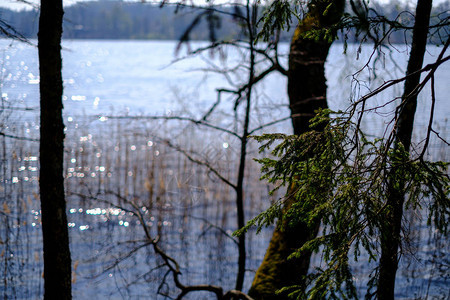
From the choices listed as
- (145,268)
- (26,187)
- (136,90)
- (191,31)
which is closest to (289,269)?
(191,31)

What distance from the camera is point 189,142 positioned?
35.8 feet

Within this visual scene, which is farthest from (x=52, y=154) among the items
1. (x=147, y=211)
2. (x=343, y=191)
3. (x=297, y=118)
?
(x=147, y=211)

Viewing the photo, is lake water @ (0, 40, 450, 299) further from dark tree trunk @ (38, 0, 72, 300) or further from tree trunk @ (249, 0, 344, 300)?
dark tree trunk @ (38, 0, 72, 300)

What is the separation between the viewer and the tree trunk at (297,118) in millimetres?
5426

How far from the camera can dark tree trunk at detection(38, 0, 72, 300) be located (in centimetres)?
396

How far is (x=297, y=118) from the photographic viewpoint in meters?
5.70

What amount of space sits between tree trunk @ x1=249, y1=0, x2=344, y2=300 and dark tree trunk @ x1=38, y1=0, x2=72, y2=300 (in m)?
2.26

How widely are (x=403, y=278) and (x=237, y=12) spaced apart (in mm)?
5031

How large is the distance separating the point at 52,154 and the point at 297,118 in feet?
9.38

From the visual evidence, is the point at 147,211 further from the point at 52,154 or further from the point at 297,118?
the point at 52,154

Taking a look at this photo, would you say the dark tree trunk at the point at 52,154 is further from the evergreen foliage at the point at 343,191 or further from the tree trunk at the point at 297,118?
the tree trunk at the point at 297,118

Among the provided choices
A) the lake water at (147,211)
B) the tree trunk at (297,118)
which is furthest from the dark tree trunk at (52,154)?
the tree trunk at (297,118)

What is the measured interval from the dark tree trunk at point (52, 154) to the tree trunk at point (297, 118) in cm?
226

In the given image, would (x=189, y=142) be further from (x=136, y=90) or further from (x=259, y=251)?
(x=136, y=90)
